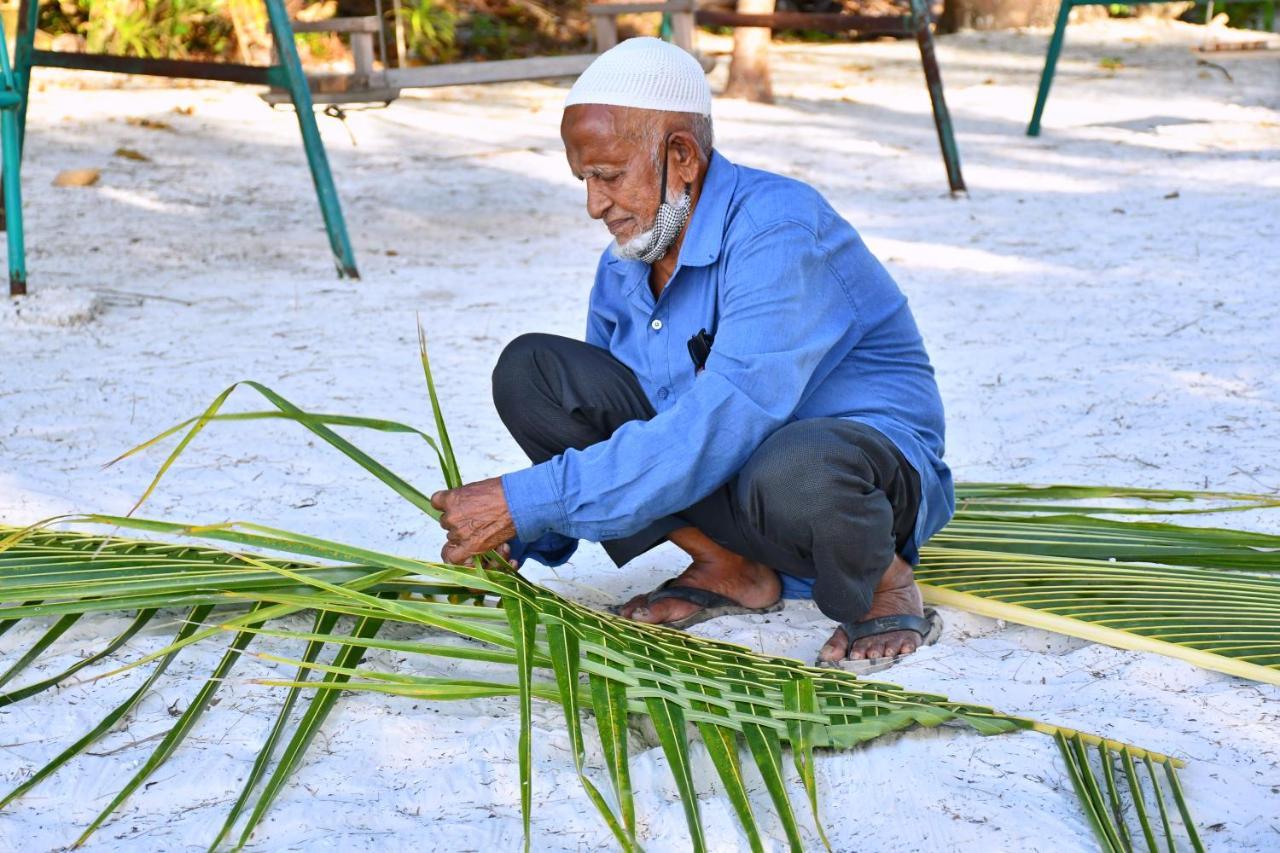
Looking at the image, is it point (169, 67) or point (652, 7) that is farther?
point (652, 7)

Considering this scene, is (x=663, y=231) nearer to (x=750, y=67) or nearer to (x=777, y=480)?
(x=777, y=480)

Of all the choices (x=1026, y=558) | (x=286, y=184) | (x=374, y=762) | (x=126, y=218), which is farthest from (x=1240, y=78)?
(x=374, y=762)

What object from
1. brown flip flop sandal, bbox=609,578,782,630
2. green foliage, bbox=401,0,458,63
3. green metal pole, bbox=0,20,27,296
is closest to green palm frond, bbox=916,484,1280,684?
brown flip flop sandal, bbox=609,578,782,630

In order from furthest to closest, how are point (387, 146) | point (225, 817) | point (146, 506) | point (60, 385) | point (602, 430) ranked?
point (387, 146), point (60, 385), point (146, 506), point (602, 430), point (225, 817)

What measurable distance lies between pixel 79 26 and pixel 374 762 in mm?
8005

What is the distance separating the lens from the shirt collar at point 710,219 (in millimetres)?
1923

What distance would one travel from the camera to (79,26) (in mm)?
8547

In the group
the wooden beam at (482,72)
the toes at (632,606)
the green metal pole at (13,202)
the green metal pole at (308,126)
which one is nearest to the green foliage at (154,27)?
the wooden beam at (482,72)

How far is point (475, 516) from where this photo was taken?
1.77m

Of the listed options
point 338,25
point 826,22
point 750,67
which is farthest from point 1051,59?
point 338,25

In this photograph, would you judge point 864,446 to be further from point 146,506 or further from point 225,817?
point 146,506

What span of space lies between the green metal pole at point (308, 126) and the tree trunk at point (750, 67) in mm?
3509

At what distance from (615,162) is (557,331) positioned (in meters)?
2.14

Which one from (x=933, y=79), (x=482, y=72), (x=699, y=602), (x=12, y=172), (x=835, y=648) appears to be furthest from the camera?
(x=933, y=79)
